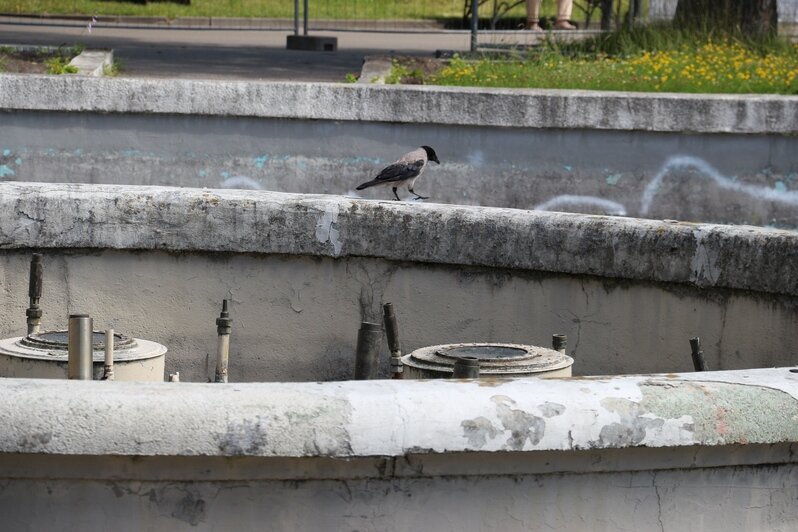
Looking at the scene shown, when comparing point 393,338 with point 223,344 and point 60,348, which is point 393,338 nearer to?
point 223,344

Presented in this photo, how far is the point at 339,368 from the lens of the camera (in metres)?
5.81

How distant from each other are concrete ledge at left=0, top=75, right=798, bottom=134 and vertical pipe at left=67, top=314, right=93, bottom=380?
17.7 feet

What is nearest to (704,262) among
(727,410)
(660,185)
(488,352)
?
(488,352)

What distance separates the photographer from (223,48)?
17.6 m

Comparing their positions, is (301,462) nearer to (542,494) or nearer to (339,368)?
(542,494)

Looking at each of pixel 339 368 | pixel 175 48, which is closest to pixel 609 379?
pixel 339 368

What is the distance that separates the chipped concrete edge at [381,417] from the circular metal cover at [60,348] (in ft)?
6.12

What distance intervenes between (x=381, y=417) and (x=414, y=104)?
6550 millimetres

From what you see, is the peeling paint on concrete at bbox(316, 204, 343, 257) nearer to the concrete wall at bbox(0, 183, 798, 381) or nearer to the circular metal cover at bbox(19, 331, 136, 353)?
the concrete wall at bbox(0, 183, 798, 381)

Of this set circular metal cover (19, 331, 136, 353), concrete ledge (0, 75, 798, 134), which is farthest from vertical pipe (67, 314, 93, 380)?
concrete ledge (0, 75, 798, 134)

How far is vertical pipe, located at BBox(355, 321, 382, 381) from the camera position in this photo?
4.46 metres

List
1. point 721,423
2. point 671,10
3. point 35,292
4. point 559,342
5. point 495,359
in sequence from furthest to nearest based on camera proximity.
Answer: point 671,10, point 35,292, point 559,342, point 495,359, point 721,423

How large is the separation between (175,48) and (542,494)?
14.8 m

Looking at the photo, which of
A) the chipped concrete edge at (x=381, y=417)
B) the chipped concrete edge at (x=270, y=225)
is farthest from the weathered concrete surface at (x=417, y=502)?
the chipped concrete edge at (x=270, y=225)
